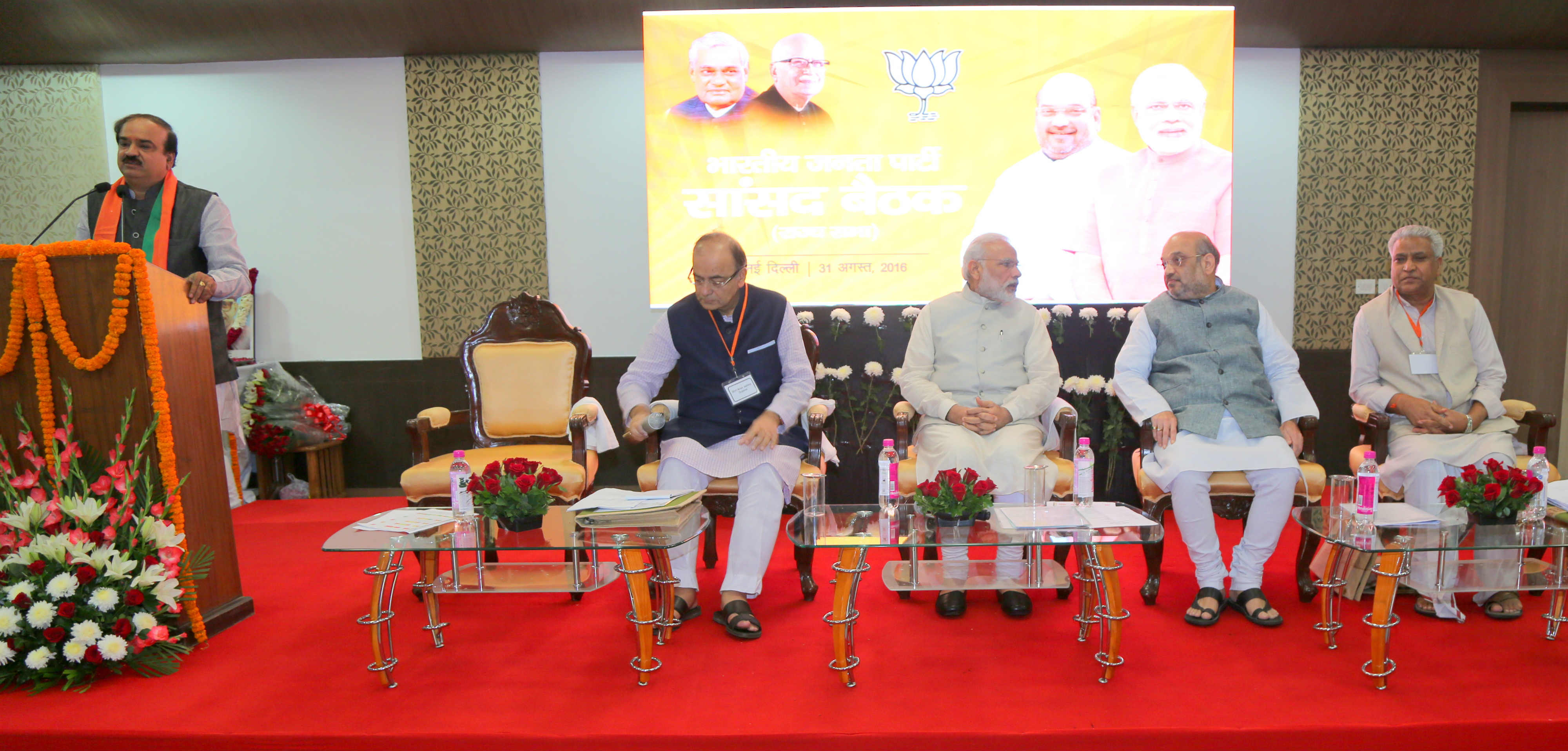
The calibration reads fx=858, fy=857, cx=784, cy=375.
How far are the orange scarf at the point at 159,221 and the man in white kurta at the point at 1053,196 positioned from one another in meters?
3.60

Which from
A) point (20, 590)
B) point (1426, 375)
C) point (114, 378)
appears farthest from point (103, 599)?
point (1426, 375)

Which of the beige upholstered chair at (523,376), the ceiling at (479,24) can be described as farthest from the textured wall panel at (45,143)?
the beige upholstered chair at (523,376)

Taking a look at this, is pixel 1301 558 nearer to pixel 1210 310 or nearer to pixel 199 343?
pixel 1210 310

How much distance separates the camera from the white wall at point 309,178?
495 centimetres

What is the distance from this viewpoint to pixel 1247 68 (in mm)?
4746

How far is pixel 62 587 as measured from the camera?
2.21m

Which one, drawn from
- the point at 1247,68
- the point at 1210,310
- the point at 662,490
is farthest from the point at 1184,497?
the point at 1247,68

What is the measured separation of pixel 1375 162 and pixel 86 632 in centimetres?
593

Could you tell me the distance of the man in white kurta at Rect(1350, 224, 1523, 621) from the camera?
304 centimetres

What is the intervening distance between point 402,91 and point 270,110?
0.81m

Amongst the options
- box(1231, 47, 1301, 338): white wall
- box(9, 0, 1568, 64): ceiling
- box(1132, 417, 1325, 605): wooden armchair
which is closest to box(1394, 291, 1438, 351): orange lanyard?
box(1132, 417, 1325, 605): wooden armchair

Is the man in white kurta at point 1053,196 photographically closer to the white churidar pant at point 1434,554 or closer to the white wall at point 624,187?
the white wall at point 624,187

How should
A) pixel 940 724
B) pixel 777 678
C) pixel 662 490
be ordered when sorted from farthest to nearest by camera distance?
1. pixel 662 490
2. pixel 777 678
3. pixel 940 724

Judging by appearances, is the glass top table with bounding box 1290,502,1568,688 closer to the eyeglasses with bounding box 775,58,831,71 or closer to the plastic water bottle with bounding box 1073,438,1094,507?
the plastic water bottle with bounding box 1073,438,1094,507
